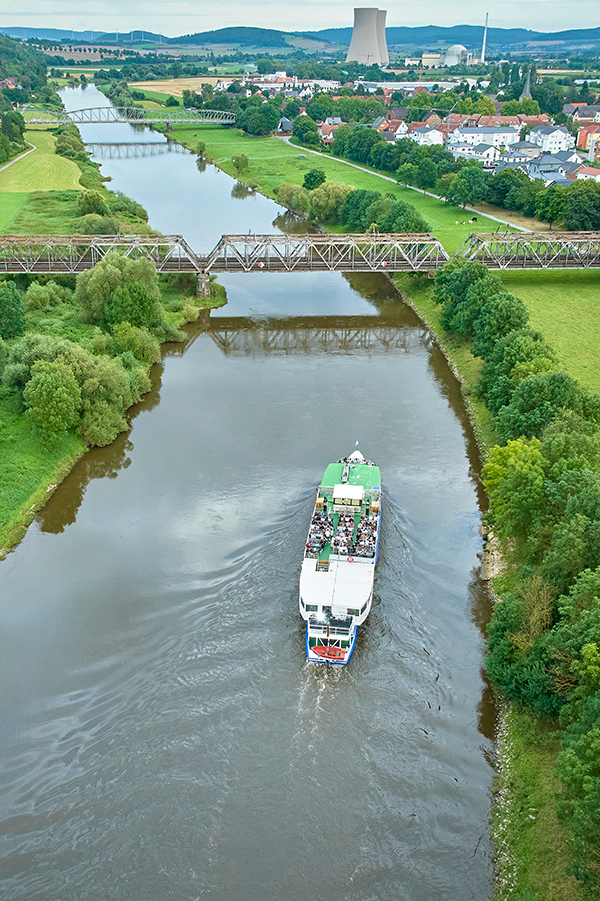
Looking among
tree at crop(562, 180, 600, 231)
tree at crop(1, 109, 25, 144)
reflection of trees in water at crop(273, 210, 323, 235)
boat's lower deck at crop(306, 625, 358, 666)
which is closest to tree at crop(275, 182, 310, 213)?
reflection of trees in water at crop(273, 210, 323, 235)

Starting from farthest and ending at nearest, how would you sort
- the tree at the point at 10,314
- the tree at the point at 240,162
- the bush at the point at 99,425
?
1. the tree at the point at 240,162
2. the tree at the point at 10,314
3. the bush at the point at 99,425

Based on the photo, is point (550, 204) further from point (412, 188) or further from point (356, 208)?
point (412, 188)

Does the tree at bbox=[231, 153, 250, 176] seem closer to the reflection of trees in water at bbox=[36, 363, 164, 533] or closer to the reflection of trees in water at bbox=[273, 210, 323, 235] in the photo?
the reflection of trees in water at bbox=[273, 210, 323, 235]

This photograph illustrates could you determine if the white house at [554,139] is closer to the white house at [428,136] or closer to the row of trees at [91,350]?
the white house at [428,136]

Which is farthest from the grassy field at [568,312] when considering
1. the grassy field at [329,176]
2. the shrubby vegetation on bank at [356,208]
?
the shrubby vegetation on bank at [356,208]

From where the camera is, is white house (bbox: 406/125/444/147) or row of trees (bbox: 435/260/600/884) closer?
row of trees (bbox: 435/260/600/884)
